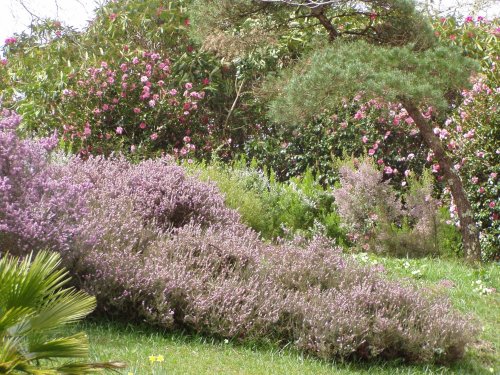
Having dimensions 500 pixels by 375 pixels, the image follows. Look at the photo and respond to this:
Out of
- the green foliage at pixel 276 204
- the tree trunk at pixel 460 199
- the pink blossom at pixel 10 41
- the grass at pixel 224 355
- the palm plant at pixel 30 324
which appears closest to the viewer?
the palm plant at pixel 30 324

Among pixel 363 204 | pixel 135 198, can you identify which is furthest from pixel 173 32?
pixel 135 198

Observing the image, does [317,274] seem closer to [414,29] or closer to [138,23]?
[414,29]

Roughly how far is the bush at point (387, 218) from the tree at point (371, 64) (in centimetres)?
78

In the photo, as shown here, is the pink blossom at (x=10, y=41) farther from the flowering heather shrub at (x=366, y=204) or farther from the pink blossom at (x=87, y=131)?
the flowering heather shrub at (x=366, y=204)

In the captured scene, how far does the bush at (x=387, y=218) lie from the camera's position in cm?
961

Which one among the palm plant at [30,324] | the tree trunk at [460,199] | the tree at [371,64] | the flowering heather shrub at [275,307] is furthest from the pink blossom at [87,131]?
the palm plant at [30,324]

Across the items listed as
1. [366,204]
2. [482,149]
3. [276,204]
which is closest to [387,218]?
[366,204]

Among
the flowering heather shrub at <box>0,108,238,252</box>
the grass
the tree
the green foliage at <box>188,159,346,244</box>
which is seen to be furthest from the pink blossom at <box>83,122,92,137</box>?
the grass

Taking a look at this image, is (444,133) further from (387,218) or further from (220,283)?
(220,283)

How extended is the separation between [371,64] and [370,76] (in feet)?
0.51

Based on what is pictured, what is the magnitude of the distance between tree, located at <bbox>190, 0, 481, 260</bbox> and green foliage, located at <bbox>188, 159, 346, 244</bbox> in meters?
1.50

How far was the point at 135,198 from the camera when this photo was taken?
7.11m

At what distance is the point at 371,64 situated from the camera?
7.72 meters

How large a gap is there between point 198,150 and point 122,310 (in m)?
8.25
